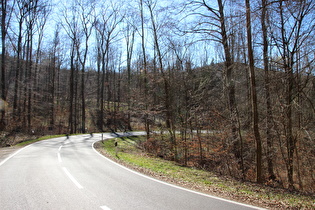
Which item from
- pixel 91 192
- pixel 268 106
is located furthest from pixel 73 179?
pixel 268 106

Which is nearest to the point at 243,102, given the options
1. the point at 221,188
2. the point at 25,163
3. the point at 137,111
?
the point at 221,188

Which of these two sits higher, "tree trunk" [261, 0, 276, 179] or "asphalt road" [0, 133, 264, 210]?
"tree trunk" [261, 0, 276, 179]

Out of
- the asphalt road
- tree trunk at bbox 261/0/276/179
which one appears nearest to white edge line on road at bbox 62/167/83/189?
the asphalt road

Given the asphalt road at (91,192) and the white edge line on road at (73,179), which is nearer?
the asphalt road at (91,192)

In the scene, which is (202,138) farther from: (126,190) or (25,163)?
(25,163)

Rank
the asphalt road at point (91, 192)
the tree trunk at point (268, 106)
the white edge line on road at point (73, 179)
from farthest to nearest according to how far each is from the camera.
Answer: the tree trunk at point (268, 106) → the white edge line on road at point (73, 179) → the asphalt road at point (91, 192)

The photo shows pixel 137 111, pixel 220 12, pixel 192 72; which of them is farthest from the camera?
pixel 137 111

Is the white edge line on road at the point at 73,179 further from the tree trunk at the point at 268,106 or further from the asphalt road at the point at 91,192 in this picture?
the tree trunk at the point at 268,106

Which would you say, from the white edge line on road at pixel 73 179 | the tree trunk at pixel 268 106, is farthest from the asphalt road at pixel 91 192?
the tree trunk at pixel 268 106

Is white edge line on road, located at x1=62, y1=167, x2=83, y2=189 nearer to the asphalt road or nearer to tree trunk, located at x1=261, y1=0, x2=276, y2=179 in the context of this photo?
the asphalt road

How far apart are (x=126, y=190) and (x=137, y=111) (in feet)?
41.9

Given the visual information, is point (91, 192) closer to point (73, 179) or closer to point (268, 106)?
point (73, 179)

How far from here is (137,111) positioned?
61.3 feet

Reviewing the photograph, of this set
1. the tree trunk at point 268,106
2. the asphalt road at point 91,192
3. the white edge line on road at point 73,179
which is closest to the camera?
the asphalt road at point 91,192
